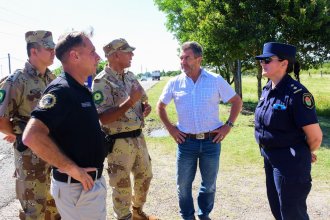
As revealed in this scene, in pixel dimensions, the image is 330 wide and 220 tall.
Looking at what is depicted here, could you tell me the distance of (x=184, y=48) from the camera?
3941 mm

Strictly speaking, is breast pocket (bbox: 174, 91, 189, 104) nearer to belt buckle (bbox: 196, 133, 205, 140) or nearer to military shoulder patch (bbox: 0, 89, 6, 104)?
belt buckle (bbox: 196, 133, 205, 140)

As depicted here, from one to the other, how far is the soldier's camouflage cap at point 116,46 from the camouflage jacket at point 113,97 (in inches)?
7.8

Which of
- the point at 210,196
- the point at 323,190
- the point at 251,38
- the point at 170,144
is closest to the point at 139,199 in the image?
the point at 210,196

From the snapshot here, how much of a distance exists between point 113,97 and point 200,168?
4.35 ft

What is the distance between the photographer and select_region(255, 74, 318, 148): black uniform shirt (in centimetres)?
293

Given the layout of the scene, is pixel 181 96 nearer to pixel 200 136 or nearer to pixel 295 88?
pixel 200 136

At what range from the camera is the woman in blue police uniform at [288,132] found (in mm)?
2955

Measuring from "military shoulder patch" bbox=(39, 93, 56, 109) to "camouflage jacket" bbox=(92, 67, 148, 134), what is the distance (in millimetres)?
1326

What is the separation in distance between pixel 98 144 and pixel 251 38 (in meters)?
10.0

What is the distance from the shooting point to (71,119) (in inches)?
92.1

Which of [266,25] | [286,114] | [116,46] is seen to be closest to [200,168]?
[286,114]

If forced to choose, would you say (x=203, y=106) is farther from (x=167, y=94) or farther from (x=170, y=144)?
(x=170, y=144)

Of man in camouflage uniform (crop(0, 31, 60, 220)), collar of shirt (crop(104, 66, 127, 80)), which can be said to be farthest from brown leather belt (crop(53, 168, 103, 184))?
collar of shirt (crop(104, 66, 127, 80))

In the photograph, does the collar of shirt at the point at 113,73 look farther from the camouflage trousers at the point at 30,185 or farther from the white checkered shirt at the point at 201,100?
the camouflage trousers at the point at 30,185
